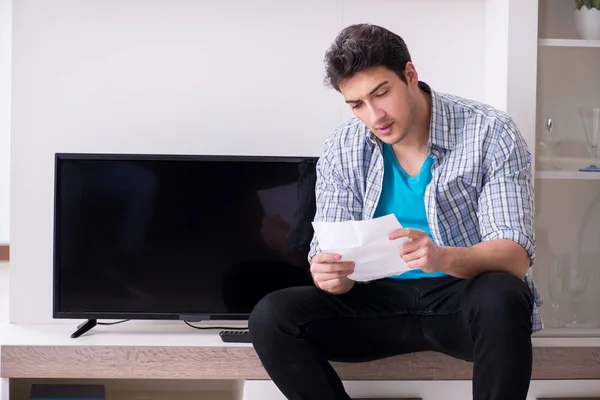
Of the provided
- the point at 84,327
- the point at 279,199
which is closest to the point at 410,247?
the point at 279,199

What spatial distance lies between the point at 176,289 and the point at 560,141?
128 cm

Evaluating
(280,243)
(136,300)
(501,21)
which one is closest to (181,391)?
(136,300)

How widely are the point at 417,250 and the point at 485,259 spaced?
18 centimetres

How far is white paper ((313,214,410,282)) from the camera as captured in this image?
172cm

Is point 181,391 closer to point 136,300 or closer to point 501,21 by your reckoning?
point 136,300

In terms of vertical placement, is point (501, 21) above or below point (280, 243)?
above

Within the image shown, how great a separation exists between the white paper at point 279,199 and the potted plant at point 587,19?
1037 mm

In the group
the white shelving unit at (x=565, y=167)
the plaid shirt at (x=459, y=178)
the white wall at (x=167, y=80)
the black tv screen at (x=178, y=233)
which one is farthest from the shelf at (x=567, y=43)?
the black tv screen at (x=178, y=233)

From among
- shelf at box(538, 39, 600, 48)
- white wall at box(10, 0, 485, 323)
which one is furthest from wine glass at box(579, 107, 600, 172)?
white wall at box(10, 0, 485, 323)

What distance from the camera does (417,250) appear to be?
1.72 meters

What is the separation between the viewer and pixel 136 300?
247 centimetres

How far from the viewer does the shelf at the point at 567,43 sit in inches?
100

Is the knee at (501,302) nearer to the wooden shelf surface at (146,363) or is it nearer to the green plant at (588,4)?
the wooden shelf surface at (146,363)

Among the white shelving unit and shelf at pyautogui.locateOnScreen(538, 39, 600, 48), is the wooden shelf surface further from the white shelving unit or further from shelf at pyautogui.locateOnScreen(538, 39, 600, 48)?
shelf at pyautogui.locateOnScreen(538, 39, 600, 48)
